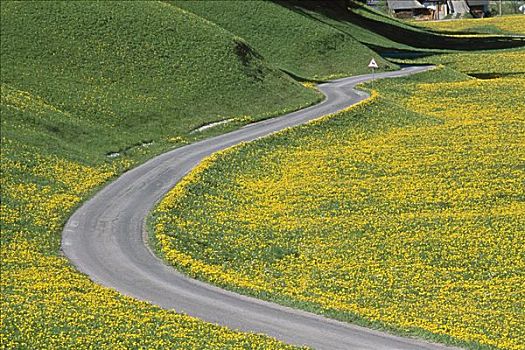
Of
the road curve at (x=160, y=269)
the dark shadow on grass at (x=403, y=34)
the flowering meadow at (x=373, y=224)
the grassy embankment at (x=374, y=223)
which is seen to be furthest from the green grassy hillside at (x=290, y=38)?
the road curve at (x=160, y=269)

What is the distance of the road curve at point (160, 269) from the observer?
2734cm

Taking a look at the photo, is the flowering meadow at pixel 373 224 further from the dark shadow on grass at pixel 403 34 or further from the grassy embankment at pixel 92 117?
the dark shadow on grass at pixel 403 34

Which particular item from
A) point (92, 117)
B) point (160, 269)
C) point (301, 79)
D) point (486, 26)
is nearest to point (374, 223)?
point (160, 269)

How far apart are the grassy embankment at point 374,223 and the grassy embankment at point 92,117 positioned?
17.6 feet

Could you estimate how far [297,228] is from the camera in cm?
4069

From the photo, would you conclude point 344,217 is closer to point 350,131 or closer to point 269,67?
point 350,131

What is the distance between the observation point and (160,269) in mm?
34719

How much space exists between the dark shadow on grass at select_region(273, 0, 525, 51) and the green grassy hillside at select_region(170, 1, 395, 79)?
1572 centimetres

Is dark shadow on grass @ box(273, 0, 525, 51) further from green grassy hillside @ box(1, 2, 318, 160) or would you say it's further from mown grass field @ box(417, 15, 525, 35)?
green grassy hillside @ box(1, 2, 318, 160)

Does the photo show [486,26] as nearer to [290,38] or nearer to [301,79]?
[290,38]

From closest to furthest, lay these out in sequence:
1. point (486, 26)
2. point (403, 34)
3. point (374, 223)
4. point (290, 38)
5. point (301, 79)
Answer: point (374, 223), point (301, 79), point (290, 38), point (403, 34), point (486, 26)

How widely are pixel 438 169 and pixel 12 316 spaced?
3050 centimetres

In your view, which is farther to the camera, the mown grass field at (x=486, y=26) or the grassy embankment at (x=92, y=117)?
the mown grass field at (x=486, y=26)

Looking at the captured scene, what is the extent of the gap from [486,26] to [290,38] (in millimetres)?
76443
